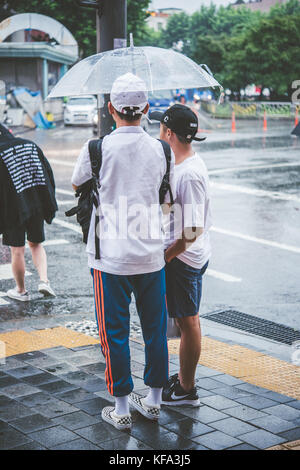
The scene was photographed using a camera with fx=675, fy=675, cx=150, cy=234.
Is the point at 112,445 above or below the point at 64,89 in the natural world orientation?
below

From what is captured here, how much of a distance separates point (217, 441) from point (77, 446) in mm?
730

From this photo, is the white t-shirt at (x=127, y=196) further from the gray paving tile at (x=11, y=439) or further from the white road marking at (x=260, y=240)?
the white road marking at (x=260, y=240)

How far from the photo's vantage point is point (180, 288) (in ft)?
13.2

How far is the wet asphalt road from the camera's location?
267 inches

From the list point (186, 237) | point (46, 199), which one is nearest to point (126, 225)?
point (186, 237)

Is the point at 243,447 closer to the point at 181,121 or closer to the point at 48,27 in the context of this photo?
the point at 181,121

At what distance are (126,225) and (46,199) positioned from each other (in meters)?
3.06

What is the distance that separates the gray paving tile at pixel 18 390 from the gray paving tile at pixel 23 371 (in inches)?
6.3

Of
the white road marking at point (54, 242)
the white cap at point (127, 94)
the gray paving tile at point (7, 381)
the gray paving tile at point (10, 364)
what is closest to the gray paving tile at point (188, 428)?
the gray paving tile at point (7, 381)

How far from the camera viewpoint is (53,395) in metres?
4.16

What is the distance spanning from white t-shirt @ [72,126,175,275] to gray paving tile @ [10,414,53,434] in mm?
903

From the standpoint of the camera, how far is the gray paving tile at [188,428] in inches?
143
